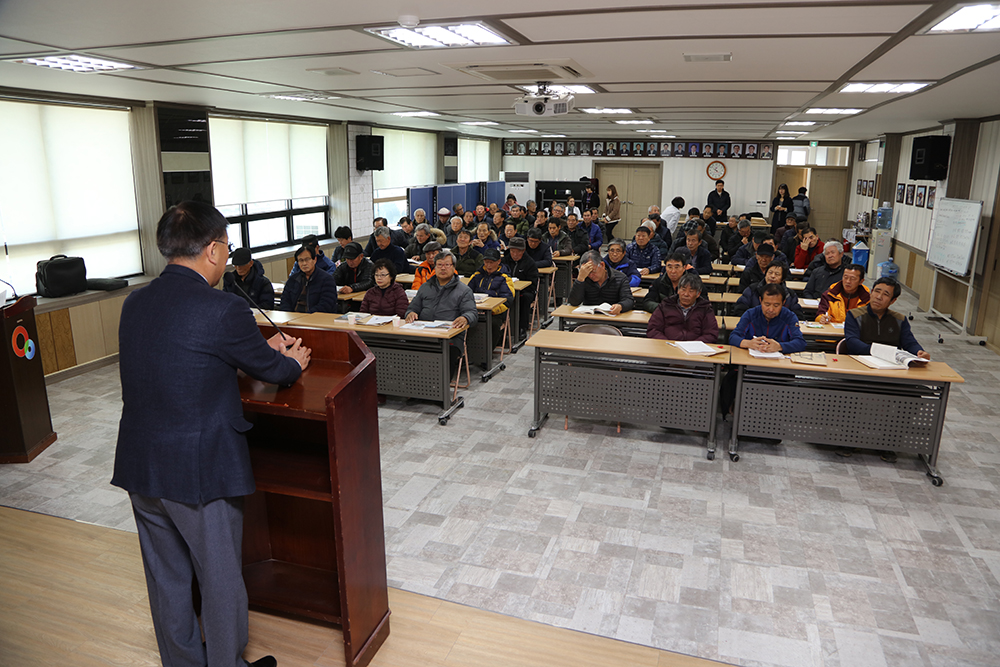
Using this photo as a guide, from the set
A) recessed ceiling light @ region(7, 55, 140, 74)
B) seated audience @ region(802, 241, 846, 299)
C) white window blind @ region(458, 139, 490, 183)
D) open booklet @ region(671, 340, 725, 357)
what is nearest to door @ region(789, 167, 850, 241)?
white window blind @ region(458, 139, 490, 183)

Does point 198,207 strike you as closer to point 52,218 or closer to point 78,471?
point 78,471

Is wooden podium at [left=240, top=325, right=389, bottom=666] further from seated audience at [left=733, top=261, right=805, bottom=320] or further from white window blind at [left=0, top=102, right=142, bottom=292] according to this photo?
white window blind at [left=0, top=102, right=142, bottom=292]

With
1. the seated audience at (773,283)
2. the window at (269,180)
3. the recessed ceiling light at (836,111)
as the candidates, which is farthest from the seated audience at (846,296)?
the window at (269,180)

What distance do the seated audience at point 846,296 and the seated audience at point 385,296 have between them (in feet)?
13.3

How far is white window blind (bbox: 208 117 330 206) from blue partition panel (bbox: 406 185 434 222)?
2194 mm

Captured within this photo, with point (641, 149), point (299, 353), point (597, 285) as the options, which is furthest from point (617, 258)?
point (641, 149)

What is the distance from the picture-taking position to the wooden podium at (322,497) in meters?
2.39

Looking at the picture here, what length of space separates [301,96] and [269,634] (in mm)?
5824

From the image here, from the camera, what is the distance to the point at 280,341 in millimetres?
2656

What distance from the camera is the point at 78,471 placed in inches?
183

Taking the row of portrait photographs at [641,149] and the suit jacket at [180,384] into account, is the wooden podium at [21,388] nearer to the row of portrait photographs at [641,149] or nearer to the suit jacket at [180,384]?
the suit jacket at [180,384]

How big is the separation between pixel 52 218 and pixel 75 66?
2542mm

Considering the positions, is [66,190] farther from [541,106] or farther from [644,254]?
[644,254]

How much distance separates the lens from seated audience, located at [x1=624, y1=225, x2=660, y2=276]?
29.4 feet
